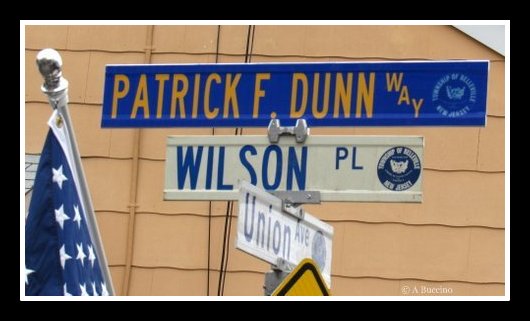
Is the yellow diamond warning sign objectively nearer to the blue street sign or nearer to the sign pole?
the sign pole

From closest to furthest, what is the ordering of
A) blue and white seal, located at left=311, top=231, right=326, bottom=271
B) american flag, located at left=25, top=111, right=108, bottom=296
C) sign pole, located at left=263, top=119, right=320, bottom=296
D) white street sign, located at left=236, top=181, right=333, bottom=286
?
american flag, located at left=25, top=111, right=108, bottom=296 < white street sign, located at left=236, top=181, right=333, bottom=286 < sign pole, located at left=263, top=119, right=320, bottom=296 < blue and white seal, located at left=311, top=231, right=326, bottom=271

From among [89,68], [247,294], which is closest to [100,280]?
[247,294]

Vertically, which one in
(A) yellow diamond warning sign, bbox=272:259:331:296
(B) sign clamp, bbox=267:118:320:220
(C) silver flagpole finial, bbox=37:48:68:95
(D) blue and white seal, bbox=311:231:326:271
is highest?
(C) silver flagpole finial, bbox=37:48:68:95

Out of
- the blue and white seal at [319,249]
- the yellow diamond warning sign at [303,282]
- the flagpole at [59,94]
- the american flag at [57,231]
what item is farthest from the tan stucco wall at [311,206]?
the american flag at [57,231]

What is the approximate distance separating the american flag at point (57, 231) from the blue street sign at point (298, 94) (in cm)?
75

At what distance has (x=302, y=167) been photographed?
623 centimetres

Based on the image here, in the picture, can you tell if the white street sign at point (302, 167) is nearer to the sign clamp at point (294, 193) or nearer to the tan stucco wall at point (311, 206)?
the sign clamp at point (294, 193)

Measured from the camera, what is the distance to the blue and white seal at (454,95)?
6.21 m

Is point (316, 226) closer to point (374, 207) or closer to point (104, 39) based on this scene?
point (374, 207)

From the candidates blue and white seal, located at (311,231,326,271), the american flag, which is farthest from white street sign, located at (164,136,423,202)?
the american flag

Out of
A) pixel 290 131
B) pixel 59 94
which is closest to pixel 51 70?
pixel 59 94

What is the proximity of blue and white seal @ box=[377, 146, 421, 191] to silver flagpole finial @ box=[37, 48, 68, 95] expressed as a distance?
4.80 feet

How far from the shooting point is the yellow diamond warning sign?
19.3 ft

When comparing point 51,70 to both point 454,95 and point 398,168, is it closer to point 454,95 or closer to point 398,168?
point 398,168
